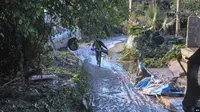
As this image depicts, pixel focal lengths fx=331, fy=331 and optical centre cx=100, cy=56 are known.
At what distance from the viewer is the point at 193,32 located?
16.6m

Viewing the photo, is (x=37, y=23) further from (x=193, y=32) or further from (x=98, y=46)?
(x=193, y=32)

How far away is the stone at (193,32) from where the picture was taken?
16.3 m

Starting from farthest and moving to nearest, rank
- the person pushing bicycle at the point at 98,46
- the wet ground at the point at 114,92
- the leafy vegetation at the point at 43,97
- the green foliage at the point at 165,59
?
the green foliage at the point at 165,59 → the wet ground at the point at 114,92 → the leafy vegetation at the point at 43,97 → the person pushing bicycle at the point at 98,46

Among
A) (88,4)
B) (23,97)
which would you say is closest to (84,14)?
(88,4)

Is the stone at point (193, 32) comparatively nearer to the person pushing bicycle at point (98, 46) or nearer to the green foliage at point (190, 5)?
the person pushing bicycle at point (98, 46)

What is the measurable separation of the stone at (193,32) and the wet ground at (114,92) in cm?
370

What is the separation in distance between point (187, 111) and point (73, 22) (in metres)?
4.35

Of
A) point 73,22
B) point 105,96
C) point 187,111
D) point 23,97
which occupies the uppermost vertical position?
point 73,22

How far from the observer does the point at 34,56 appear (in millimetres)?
9703

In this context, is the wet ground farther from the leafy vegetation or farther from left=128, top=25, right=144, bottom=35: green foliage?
left=128, top=25, right=144, bottom=35: green foliage

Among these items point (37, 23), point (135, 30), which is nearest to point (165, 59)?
point (135, 30)

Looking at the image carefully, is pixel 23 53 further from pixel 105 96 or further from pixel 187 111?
pixel 187 111

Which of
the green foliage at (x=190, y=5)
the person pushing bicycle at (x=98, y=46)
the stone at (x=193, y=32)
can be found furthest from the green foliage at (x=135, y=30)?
the stone at (x=193, y=32)

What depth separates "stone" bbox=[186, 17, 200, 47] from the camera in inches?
643
